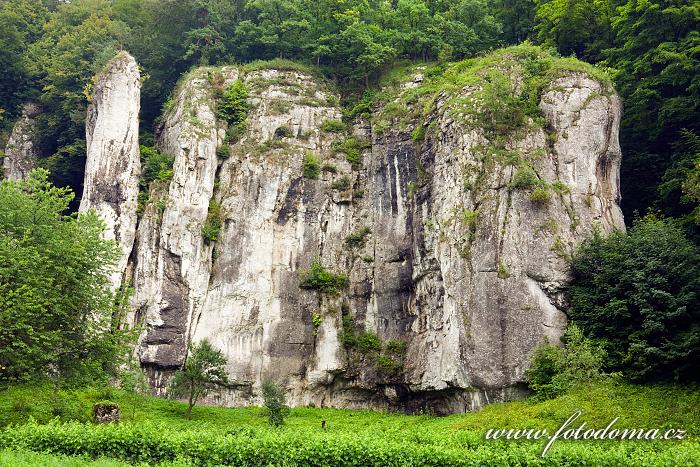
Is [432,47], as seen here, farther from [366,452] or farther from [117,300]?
[366,452]

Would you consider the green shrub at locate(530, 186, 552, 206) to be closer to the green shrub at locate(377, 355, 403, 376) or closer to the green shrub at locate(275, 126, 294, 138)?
the green shrub at locate(377, 355, 403, 376)

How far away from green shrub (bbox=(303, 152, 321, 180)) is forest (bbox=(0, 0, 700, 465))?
13 centimetres

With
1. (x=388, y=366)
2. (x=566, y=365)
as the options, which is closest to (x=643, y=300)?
(x=566, y=365)

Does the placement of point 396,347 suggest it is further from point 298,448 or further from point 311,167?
point 298,448

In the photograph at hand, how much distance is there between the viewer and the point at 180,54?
43312mm

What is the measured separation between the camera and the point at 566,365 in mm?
23000

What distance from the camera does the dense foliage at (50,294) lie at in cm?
2034

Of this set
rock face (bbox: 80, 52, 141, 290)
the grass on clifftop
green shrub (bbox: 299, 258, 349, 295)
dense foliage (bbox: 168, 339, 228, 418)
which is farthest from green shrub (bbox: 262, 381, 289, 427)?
the grass on clifftop

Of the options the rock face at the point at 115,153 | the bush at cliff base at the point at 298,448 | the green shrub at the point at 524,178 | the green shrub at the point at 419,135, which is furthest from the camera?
the green shrub at the point at 419,135

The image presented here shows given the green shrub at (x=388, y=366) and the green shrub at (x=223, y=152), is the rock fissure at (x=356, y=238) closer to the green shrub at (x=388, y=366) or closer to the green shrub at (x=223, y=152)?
the green shrub at (x=223, y=152)

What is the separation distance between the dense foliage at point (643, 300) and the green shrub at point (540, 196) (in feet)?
9.11

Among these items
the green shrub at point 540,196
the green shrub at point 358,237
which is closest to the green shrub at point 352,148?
the green shrub at point 358,237

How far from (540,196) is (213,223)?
667 inches

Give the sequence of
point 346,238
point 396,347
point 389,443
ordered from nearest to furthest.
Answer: point 389,443 → point 396,347 → point 346,238
